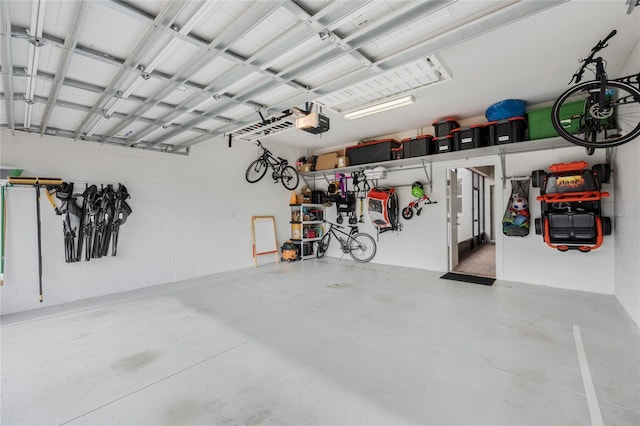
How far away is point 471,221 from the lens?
28.4 feet

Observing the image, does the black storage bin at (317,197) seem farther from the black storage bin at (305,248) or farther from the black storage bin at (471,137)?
the black storage bin at (471,137)

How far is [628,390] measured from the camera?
1.87 meters

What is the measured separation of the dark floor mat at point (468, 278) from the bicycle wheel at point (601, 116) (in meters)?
2.58

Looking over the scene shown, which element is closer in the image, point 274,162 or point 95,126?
point 95,126

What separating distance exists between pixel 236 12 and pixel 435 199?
16.3 feet

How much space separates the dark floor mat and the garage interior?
169mm

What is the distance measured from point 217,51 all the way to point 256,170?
440 cm

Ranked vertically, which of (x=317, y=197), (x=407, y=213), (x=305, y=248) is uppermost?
(x=317, y=197)

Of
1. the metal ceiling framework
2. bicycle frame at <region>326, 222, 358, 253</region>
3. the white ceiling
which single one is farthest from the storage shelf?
the metal ceiling framework

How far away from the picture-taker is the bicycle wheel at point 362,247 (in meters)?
6.59

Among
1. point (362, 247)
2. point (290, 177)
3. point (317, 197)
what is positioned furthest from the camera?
point (317, 197)

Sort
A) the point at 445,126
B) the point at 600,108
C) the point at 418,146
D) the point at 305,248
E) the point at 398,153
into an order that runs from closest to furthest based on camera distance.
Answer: the point at 600,108 → the point at 445,126 → the point at 418,146 → the point at 398,153 → the point at 305,248

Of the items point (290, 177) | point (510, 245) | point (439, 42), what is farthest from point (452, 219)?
point (439, 42)

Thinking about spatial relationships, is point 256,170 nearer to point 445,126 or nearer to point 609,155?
point 445,126
